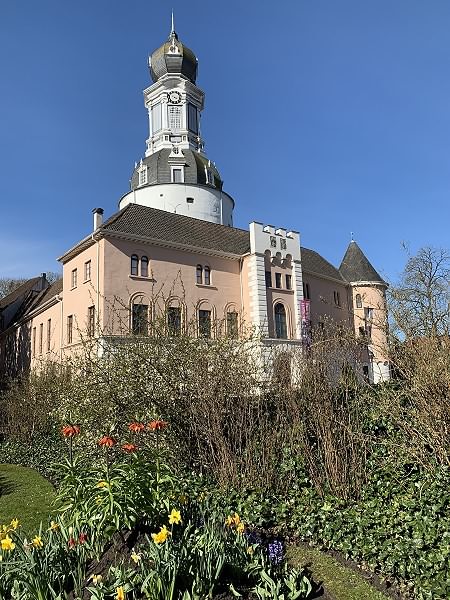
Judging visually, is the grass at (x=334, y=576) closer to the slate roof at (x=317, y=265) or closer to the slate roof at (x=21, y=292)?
the slate roof at (x=317, y=265)

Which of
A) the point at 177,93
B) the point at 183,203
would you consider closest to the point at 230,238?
the point at 183,203

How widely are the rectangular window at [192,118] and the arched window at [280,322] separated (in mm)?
25462

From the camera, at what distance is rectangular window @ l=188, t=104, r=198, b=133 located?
170 ft

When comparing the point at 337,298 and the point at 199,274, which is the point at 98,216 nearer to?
the point at 199,274

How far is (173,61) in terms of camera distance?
52812 millimetres

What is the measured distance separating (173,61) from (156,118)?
636 cm

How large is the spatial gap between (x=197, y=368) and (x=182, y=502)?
3.83m

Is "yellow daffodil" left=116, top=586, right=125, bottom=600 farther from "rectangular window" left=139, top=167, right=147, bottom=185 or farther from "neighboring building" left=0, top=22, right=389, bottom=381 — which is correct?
"rectangular window" left=139, top=167, right=147, bottom=185

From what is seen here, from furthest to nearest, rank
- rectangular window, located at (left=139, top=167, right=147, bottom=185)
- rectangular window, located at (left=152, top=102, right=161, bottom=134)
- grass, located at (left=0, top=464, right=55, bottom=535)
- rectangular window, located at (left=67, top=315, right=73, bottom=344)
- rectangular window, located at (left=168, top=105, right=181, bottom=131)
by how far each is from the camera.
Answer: rectangular window, located at (left=152, top=102, right=161, bottom=134) < rectangular window, located at (left=168, top=105, right=181, bottom=131) < rectangular window, located at (left=139, top=167, right=147, bottom=185) < rectangular window, located at (left=67, top=315, right=73, bottom=344) < grass, located at (left=0, top=464, right=55, bottom=535)

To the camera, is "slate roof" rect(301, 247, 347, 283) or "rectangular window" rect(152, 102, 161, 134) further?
"rectangular window" rect(152, 102, 161, 134)

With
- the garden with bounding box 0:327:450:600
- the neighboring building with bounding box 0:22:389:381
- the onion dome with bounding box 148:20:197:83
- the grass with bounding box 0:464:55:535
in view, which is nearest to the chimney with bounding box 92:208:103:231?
the neighboring building with bounding box 0:22:389:381

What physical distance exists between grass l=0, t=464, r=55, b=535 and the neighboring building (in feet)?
13.2

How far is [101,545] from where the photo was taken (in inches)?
218

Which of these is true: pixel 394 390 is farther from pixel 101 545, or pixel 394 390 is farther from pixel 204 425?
pixel 101 545
